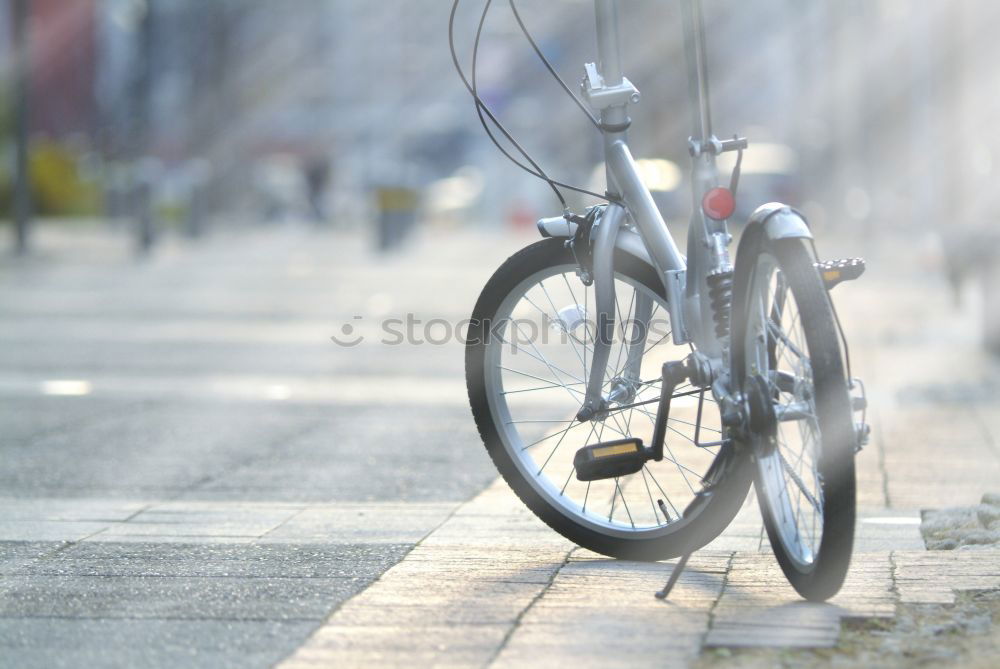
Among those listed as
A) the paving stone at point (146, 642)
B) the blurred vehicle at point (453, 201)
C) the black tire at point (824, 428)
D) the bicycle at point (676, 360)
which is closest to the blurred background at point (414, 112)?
the blurred vehicle at point (453, 201)

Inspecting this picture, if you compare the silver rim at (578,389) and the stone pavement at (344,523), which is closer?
the stone pavement at (344,523)

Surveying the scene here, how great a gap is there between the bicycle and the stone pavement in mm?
175

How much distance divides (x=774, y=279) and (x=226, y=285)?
14.4 m

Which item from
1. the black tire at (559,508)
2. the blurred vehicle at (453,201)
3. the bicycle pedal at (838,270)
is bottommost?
the black tire at (559,508)

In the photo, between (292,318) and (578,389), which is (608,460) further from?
(292,318)

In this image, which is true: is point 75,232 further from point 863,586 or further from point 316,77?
point 316,77

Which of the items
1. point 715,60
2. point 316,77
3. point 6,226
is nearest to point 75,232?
point 6,226

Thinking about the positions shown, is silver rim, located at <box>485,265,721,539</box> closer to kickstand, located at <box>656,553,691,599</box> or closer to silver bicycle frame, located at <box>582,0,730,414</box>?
silver bicycle frame, located at <box>582,0,730,414</box>

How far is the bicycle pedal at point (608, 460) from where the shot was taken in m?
4.59

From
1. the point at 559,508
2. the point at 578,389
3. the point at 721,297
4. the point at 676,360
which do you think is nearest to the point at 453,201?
the point at 578,389

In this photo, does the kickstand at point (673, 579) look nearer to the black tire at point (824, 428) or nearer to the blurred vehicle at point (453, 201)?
the black tire at point (824, 428)

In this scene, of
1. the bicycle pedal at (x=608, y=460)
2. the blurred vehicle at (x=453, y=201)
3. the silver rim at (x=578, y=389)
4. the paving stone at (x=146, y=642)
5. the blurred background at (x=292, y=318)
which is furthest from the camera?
the blurred vehicle at (x=453, y=201)

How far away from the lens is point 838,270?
4035 millimetres

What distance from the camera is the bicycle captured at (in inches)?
155
